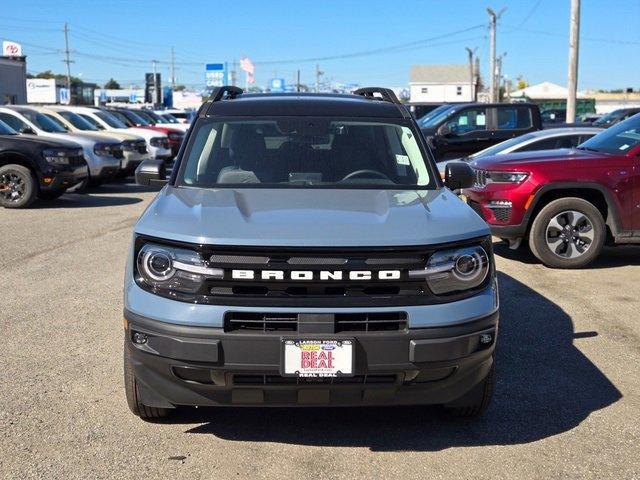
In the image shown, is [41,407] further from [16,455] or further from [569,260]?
[569,260]

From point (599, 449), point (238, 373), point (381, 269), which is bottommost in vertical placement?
point (599, 449)

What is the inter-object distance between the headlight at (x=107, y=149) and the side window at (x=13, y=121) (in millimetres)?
1497

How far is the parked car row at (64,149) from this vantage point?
13.4 m

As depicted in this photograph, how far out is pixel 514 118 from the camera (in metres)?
17.1

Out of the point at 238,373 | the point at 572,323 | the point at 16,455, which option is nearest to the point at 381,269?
the point at 238,373

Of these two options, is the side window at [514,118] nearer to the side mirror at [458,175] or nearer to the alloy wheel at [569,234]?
the alloy wheel at [569,234]

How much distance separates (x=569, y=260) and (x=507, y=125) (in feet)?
30.5

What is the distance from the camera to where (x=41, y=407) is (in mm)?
4375

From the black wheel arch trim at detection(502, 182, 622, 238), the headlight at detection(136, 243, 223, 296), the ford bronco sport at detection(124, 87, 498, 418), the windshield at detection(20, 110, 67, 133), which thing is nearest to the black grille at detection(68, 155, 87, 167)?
the windshield at detection(20, 110, 67, 133)

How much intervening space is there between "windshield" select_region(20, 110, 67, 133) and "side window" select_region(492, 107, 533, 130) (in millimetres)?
9598

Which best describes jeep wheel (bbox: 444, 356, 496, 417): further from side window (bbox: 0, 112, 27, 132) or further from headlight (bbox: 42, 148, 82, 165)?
side window (bbox: 0, 112, 27, 132)

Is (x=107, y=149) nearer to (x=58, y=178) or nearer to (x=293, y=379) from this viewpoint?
(x=58, y=178)

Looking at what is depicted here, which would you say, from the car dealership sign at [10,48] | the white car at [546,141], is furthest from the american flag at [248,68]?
the white car at [546,141]

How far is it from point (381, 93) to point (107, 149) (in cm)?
1181
